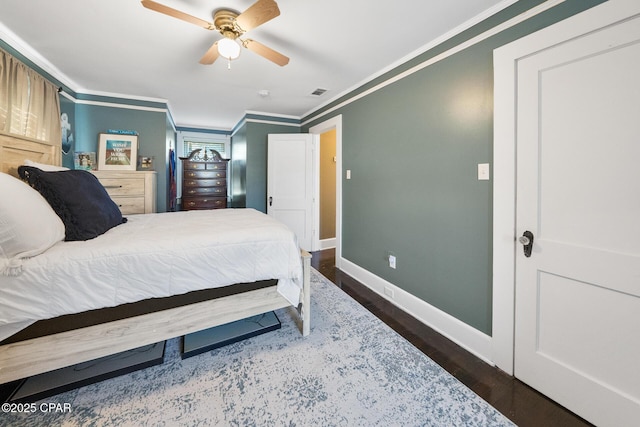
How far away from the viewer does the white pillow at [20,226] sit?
3.65 ft

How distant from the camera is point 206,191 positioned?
483cm

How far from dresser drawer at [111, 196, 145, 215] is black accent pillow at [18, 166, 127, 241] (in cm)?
168

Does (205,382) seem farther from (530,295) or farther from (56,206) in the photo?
(530,295)

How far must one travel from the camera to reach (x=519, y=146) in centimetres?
150

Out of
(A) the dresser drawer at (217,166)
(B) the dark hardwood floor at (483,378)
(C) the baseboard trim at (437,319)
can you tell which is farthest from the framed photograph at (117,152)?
(B) the dark hardwood floor at (483,378)

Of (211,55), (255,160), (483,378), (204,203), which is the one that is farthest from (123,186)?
(483,378)

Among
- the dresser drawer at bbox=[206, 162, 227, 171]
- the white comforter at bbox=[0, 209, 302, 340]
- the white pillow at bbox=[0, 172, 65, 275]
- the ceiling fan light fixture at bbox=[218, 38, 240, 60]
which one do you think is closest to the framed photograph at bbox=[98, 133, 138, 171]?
the dresser drawer at bbox=[206, 162, 227, 171]

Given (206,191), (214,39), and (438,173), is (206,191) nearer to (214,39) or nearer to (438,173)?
(214,39)

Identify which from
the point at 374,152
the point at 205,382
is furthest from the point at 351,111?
the point at 205,382

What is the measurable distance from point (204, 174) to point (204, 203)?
56cm

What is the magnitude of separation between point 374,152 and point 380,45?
1.00 metres

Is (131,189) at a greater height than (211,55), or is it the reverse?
(211,55)

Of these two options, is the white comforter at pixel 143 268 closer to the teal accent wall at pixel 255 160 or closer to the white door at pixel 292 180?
the white door at pixel 292 180

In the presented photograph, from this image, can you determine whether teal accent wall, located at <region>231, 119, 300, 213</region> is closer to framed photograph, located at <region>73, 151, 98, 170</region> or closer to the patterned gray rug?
framed photograph, located at <region>73, 151, 98, 170</region>
